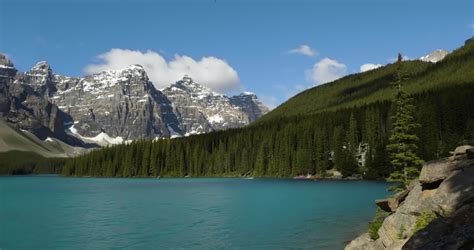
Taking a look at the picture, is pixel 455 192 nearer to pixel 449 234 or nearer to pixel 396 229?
pixel 396 229

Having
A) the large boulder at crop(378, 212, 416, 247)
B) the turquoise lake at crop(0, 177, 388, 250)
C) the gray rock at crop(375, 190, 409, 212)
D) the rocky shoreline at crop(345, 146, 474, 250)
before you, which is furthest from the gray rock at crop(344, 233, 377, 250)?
the turquoise lake at crop(0, 177, 388, 250)

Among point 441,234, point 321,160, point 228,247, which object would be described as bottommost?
point 228,247

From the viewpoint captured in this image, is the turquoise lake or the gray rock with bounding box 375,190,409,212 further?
the turquoise lake

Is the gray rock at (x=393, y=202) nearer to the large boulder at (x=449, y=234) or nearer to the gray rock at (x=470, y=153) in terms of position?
the gray rock at (x=470, y=153)

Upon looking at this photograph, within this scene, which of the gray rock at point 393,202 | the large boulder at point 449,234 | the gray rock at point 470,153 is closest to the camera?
the large boulder at point 449,234

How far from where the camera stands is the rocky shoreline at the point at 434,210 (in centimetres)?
1790

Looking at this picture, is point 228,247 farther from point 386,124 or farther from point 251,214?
point 386,124

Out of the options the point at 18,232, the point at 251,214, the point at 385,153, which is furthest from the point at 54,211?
the point at 385,153

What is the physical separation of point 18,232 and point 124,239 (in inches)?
568

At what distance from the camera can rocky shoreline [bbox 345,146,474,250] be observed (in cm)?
1790

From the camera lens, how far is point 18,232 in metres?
50.4

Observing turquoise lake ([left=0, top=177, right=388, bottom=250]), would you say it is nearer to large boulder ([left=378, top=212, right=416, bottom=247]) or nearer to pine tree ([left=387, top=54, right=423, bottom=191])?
pine tree ([left=387, top=54, right=423, bottom=191])

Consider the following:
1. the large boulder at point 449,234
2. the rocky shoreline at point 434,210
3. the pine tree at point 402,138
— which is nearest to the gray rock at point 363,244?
the rocky shoreline at point 434,210

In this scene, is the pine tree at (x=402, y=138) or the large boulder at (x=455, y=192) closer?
the large boulder at (x=455, y=192)
